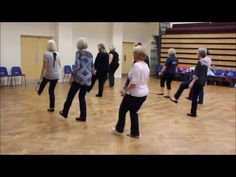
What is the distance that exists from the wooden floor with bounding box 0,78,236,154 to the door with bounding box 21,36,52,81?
4.15 meters

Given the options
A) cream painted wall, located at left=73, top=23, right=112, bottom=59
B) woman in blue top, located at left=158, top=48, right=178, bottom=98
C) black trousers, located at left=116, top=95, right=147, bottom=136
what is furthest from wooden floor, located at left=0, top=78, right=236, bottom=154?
cream painted wall, located at left=73, top=23, right=112, bottom=59

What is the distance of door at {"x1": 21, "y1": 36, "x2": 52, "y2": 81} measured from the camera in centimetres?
1117

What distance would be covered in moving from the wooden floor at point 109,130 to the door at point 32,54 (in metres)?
4.15

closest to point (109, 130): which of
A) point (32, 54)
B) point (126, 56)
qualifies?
point (32, 54)

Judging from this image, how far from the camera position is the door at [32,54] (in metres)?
11.2

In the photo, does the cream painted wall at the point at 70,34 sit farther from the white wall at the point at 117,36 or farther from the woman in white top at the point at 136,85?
the woman in white top at the point at 136,85

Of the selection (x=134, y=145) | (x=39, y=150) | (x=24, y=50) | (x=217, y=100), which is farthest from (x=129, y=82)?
(x=24, y=50)

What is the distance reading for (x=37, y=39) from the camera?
11523mm

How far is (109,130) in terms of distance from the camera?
192 inches

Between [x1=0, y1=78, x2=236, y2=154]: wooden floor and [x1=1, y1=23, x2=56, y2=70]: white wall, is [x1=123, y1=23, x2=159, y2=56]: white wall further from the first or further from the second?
[x1=0, y1=78, x2=236, y2=154]: wooden floor

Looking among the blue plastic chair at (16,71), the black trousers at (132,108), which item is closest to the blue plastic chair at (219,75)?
the blue plastic chair at (16,71)

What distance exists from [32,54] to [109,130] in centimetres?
758
